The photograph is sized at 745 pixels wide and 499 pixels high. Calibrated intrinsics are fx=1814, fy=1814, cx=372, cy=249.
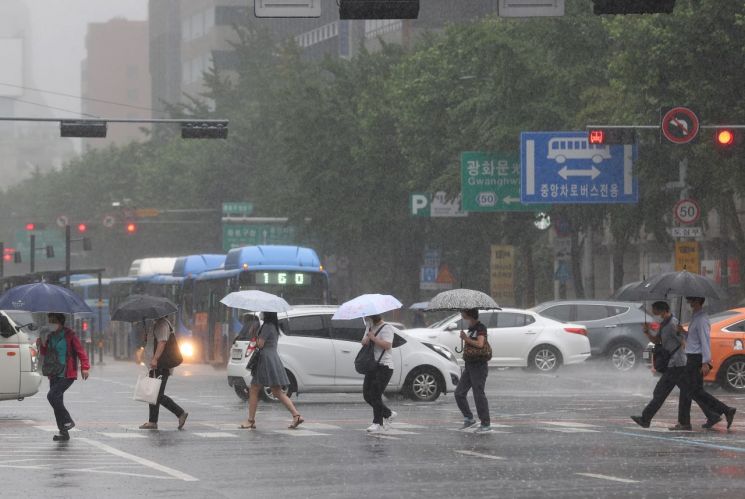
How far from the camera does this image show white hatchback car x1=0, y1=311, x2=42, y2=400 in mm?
26719

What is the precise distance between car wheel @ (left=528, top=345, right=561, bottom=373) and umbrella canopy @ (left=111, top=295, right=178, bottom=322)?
19.5 meters

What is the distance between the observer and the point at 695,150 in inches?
1661

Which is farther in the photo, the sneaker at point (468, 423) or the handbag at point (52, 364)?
the sneaker at point (468, 423)

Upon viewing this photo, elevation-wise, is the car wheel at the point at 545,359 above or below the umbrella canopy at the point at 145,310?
below

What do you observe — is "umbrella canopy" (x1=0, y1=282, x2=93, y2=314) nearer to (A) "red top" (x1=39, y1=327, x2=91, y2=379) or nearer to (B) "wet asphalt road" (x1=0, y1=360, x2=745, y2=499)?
(A) "red top" (x1=39, y1=327, x2=91, y2=379)

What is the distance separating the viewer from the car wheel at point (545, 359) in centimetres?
4228

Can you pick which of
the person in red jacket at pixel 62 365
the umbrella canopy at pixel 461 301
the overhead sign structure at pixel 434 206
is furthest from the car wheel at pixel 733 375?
the overhead sign structure at pixel 434 206

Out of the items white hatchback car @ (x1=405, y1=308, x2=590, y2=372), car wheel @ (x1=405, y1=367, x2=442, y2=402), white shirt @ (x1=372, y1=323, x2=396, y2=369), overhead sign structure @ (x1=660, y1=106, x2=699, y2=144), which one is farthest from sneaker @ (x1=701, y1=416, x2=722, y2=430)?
white hatchback car @ (x1=405, y1=308, x2=590, y2=372)

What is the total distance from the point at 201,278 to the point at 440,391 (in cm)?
2271

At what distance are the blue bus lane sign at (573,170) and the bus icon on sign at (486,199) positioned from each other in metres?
5.66

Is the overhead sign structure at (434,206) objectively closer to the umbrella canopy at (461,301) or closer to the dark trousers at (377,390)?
the umbrella canopy at (461,301)

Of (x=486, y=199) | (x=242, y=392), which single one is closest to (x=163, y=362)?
(x=242, y=392)

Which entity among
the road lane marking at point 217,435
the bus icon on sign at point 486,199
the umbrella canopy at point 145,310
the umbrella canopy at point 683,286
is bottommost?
the road lane marking at point 217,435

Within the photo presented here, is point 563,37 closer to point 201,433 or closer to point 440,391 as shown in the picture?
point 440,391
